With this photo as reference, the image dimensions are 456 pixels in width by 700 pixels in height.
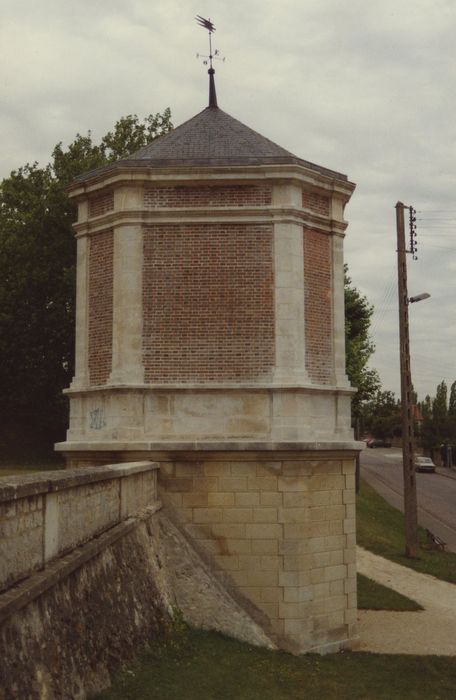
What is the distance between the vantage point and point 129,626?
27.6 ft

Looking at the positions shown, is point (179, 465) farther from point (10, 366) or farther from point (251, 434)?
point (10, 366)

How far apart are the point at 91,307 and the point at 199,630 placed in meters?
5.71

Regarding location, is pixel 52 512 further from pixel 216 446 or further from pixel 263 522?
pixel 263 522

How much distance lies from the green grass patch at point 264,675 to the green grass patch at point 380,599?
3.85 meters

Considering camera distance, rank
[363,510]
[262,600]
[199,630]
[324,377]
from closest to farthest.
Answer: [199,630] < [262,600] < [324,377] < [363,510]

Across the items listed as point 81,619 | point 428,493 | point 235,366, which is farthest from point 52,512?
point 428,493

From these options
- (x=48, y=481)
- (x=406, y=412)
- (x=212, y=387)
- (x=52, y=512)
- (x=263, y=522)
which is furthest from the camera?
(x=406, y=412)

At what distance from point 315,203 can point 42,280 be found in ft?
64.3

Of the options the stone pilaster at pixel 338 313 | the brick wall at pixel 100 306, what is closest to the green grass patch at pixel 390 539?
the stone pilaster at pixel 338 313

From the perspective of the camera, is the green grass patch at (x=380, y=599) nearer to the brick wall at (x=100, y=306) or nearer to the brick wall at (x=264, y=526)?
the brick wall at (x=264, y=526)

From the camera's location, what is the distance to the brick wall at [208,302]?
13.1 m

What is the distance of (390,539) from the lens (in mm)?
25484

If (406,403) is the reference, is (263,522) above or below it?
below

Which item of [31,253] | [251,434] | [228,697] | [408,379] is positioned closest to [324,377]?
[251,434]
